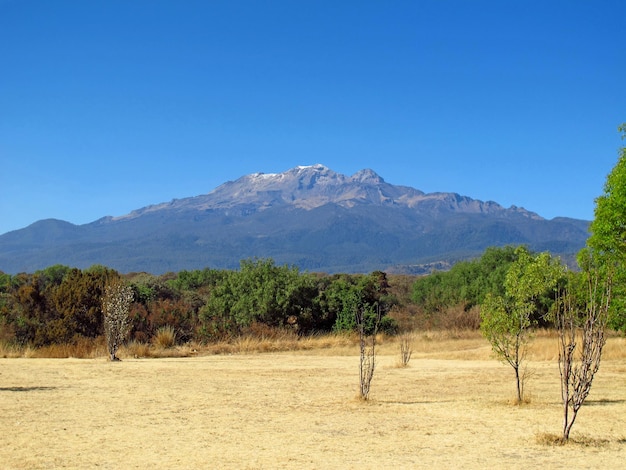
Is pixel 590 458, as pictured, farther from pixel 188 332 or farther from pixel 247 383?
pixel 188 332

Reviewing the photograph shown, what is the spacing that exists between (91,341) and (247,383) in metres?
12.5

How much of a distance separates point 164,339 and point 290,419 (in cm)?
1797

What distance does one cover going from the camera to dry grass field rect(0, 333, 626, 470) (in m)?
9.09

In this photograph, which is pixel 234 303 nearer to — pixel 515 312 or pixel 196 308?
pixel 196 308

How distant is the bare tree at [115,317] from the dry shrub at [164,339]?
3830 millimetres

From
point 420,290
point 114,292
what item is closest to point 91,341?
point 114,292

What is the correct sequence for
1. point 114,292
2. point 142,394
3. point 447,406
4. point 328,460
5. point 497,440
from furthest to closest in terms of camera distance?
point 114,292
point 142,394
point 447,406
point 497,440
point 328,460

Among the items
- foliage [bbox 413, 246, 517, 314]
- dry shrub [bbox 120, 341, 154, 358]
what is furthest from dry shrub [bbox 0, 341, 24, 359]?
foliage [bbox 413, 246, 517, 314]

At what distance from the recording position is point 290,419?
12.0 meters

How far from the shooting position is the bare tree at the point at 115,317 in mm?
23016

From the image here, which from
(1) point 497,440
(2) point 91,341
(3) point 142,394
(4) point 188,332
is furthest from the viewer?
(4) point 188,332

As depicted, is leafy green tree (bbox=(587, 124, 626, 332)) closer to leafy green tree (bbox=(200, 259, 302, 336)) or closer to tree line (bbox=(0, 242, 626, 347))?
tree line (bbox=(0, 242, 626, 347))

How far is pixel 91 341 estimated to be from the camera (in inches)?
1084

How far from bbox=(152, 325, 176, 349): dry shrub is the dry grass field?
774 cm
